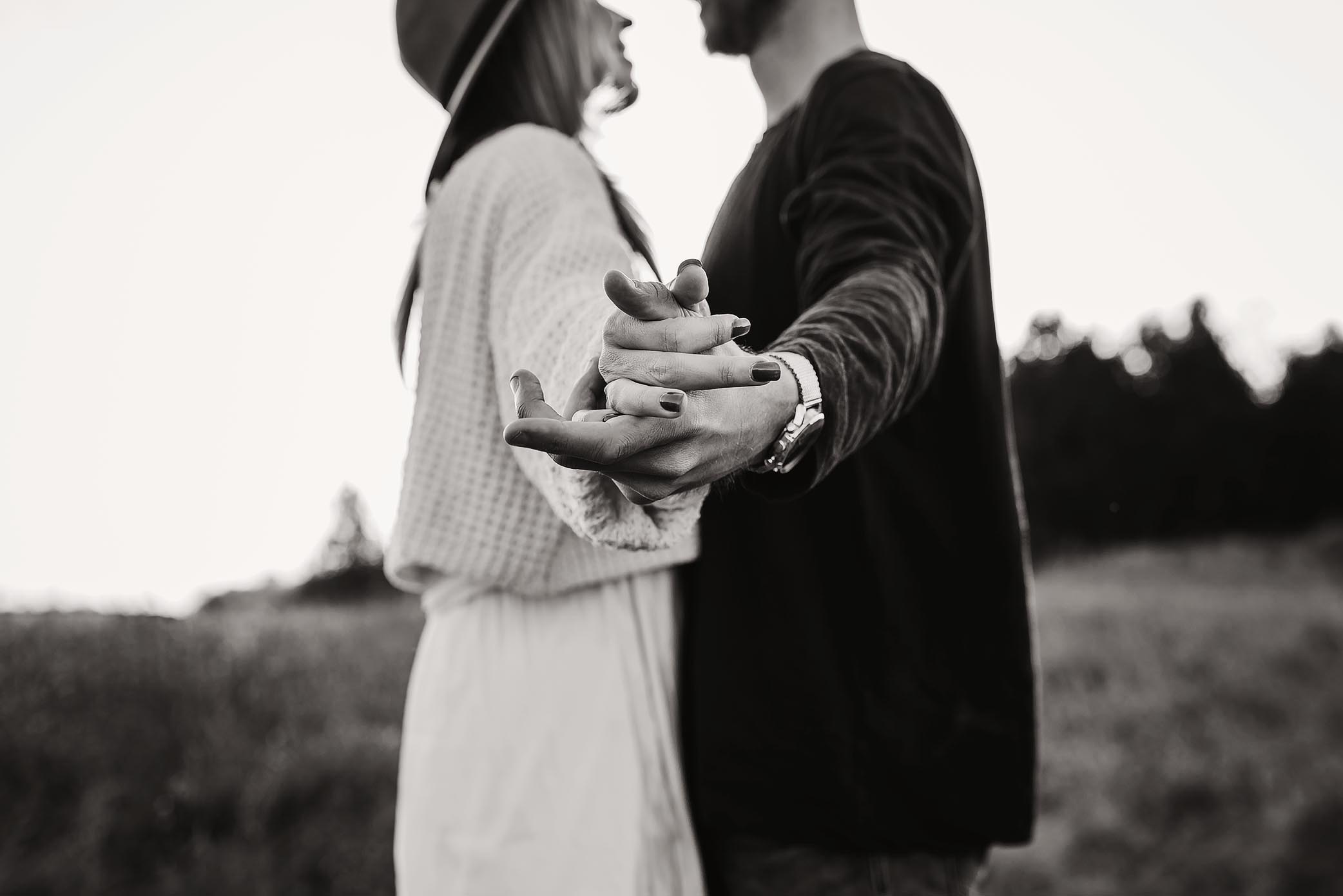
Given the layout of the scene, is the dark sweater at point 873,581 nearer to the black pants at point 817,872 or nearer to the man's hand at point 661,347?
the black pants at point 817,872

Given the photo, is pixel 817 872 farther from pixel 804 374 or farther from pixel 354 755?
pixel 354 755

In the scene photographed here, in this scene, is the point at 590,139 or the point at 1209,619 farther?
the point at 1209,619

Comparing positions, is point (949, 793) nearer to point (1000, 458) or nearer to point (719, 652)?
point (719, 652)

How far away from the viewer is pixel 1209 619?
28.2ft

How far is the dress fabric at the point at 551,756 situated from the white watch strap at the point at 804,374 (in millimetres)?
487

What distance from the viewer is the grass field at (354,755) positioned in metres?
4.11

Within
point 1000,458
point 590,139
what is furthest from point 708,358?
point 590,139

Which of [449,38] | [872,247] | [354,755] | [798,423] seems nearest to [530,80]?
[449,38]

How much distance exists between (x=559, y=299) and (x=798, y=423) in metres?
0.35

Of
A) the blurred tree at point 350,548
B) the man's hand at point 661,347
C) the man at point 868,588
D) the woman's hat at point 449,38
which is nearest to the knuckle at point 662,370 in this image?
the man's hand at point 661,347

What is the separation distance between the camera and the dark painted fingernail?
63 centimetres

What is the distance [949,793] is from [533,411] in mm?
807

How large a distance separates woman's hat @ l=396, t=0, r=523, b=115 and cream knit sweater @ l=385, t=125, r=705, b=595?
194mm

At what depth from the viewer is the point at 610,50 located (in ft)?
4.54
